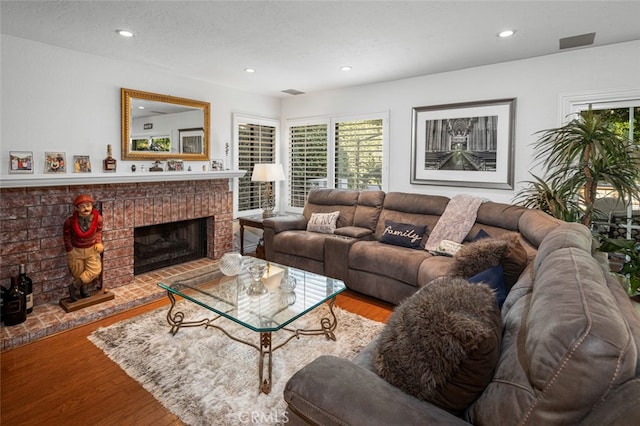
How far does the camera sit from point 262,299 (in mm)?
2514

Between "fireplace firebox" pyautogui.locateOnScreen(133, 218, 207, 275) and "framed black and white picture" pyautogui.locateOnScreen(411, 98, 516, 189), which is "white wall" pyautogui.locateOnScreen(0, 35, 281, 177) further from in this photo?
"framed black and white picture" pyautogui.locateOnScreen(411, 98, 516, 189)

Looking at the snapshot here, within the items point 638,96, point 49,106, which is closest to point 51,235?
point 49,106

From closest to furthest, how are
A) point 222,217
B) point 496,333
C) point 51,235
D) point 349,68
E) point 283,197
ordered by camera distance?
point 496,333 → point 51,235 → point 349,68 → point 222,217 → point 283,197

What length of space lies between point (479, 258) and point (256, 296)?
1.56 meters

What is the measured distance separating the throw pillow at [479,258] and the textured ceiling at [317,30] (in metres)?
1.75

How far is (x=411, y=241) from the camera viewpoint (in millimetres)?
3725

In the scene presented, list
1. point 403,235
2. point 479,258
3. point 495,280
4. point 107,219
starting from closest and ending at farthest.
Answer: point 495,280 → point 479,258 → point 107,219 → point 403,235

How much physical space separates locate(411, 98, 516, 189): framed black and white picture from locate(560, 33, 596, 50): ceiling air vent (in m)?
0.67

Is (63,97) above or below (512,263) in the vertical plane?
above

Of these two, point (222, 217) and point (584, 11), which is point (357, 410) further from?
point (222, 217)

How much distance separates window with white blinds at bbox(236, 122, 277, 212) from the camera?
534cm

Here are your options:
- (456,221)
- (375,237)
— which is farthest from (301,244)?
(456,221)

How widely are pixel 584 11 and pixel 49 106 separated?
15.2 feet

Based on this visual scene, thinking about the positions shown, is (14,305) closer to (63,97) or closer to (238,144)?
(63,97)
